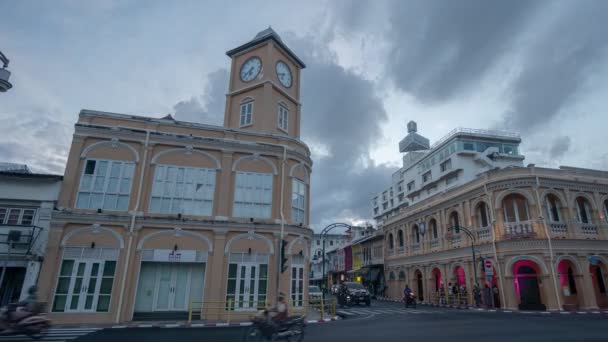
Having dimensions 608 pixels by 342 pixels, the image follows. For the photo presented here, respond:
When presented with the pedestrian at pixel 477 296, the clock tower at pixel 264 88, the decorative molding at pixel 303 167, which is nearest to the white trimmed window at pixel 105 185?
the clock tower at pixel 264 88

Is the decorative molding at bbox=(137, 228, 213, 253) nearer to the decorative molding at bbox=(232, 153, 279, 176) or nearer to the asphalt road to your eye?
the decorative molding at bbox=(232, 153, 279, 176)

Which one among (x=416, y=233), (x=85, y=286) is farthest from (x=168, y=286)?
(x=416, y=233)

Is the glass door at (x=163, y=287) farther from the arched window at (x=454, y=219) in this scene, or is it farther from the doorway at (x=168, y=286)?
the arched window at (x=454, y=219)

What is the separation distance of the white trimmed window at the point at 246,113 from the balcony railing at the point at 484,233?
19.3 meters

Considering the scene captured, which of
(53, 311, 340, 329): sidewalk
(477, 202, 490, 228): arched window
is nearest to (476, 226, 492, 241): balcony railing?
(477, 202, 490, 228): arched window

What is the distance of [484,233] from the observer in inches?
1017

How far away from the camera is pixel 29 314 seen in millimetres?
10789

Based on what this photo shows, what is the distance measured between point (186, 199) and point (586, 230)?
2767cm

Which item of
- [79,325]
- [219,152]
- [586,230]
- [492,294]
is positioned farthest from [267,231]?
[586,230]

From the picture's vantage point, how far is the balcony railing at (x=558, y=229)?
929 inches

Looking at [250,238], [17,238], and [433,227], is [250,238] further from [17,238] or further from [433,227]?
[433,227]

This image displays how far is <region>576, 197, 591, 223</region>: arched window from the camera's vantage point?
25.2m

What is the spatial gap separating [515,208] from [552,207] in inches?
113

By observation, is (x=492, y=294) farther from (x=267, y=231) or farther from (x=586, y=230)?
(x=267, y=231)
